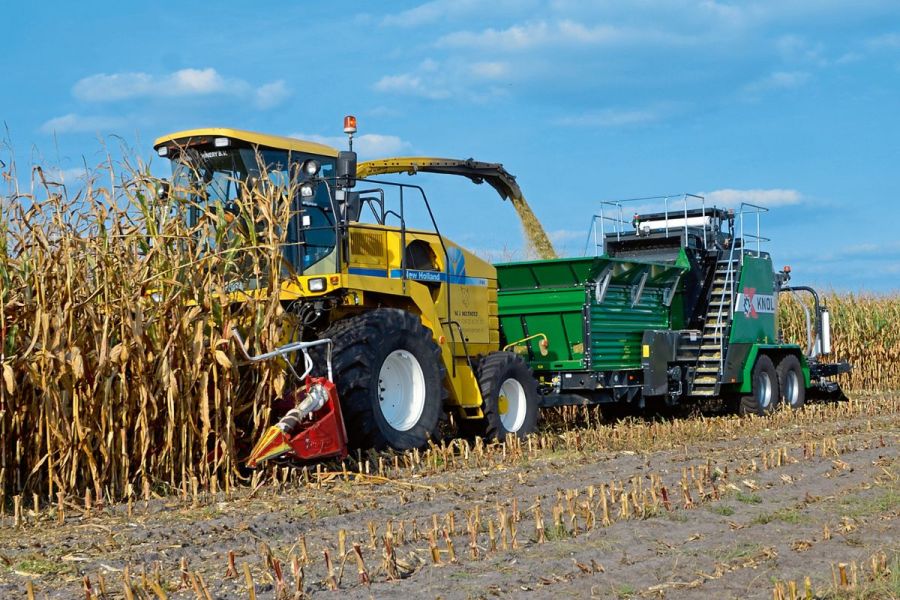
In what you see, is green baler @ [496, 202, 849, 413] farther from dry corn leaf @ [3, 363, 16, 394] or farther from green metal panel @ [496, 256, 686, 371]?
dry corn leaf @ [3, 363, 16, 394]

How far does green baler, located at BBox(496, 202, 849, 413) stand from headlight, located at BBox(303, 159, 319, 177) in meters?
3.76

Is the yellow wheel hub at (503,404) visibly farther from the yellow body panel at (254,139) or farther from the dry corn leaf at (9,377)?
the dry corn leaf at (9,377)

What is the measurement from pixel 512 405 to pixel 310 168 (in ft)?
10.3

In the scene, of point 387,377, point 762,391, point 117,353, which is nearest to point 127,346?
point 117,353

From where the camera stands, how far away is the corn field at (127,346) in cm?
675

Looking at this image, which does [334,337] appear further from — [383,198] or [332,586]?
[332,586]

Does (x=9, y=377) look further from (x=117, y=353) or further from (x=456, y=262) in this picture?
(x=456, y=262)

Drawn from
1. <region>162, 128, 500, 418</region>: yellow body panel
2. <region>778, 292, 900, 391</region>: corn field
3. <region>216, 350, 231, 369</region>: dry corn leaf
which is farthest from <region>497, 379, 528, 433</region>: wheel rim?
<region>778, 292, 900, 391</region>: corn field

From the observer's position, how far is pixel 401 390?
8875 millimetres

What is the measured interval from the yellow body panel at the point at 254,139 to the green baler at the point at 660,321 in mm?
3761

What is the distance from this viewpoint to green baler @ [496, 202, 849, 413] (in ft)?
38.9

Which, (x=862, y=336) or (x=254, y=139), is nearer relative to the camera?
(x=254, y=139)

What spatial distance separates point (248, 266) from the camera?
793 centimetres

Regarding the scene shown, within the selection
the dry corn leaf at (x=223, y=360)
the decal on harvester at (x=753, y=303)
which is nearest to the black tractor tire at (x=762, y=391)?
the decal on harvester at (x=753, y=303)
